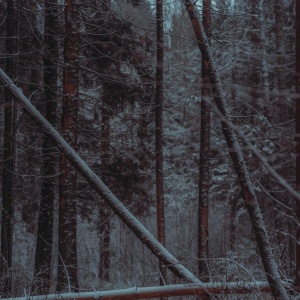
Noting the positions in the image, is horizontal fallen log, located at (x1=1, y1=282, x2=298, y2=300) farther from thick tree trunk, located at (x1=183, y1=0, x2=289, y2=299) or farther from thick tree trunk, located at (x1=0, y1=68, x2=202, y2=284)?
thick tree trunk, located at (x1=183, y1=0, x2=289, y2=299)

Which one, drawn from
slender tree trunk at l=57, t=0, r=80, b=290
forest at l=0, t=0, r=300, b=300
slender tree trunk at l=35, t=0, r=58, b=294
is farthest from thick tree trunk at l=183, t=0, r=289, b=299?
slender tree trunk at l=35, t=0, r=58, b=294

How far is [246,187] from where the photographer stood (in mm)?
3363

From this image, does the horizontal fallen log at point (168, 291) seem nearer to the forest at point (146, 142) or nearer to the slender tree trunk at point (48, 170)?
the forest at point (146, 142)

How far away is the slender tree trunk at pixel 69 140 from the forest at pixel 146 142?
0.02 meters

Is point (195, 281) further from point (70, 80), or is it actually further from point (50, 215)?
point (50, 215)

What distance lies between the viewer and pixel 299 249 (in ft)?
10.3

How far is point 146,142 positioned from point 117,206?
1171 centimetres

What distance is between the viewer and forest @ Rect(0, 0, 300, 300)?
13.4 feet

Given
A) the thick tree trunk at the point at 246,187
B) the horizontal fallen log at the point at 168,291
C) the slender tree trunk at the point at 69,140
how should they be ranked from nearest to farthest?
the thick tree trunk at the point at 246,187 → the horizontal fallen log at the point at 168,291 → the slender tree trunk at the point at 69,140

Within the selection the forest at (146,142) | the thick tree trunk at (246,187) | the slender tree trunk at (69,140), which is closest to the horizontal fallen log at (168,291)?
the forest at (146,142)

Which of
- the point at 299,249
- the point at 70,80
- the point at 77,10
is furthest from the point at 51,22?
the point at 299,249

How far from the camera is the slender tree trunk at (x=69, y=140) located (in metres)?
7.99

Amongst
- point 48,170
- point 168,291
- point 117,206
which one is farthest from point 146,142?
point 168,291

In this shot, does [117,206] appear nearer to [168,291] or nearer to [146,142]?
[168,291]
